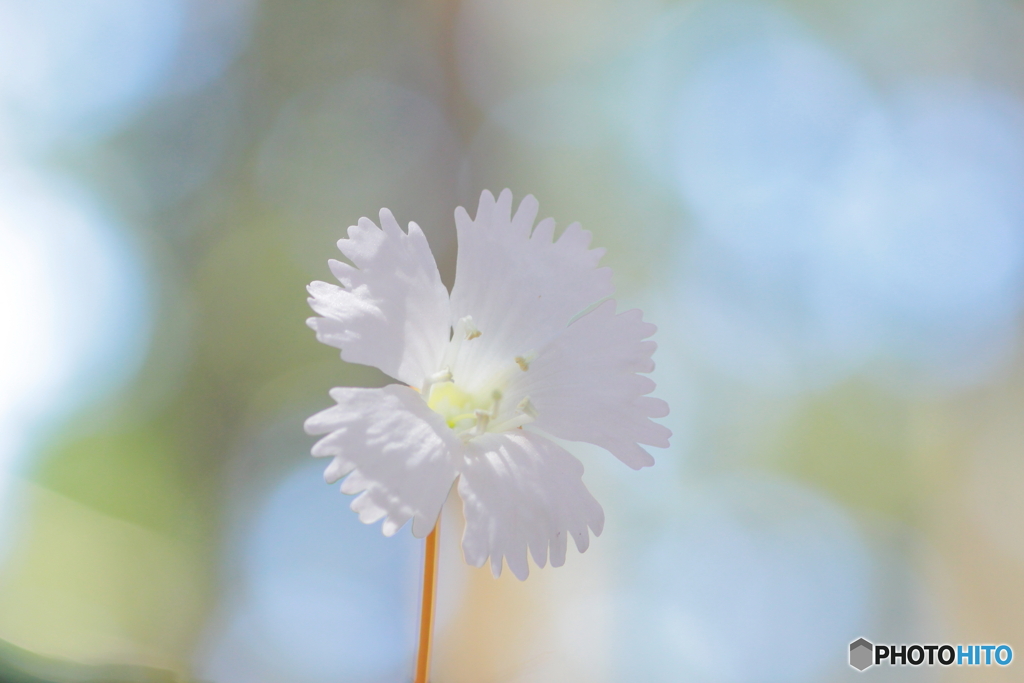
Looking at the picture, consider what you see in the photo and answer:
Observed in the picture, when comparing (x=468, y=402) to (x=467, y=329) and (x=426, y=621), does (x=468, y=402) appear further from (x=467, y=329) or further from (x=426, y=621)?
(x=426, y=621)

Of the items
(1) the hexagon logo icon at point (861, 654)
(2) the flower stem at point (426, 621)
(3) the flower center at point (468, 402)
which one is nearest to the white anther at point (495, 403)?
(3) the flower center at point (468, 402)

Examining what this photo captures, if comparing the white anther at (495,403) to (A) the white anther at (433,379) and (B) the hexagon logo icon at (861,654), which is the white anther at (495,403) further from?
(B) the hexagon logo icon at (861,654)

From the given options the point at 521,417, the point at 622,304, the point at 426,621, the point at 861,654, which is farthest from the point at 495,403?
the point at 622,304

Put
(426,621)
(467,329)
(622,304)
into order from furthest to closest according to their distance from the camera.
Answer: (622,304), (467,329), (426,621)

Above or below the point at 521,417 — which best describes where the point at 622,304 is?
above

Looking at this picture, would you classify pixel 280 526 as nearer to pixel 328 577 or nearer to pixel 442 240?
pixel 328 577

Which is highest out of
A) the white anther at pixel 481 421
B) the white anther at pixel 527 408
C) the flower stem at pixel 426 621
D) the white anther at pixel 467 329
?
the white anther at pixel 467 329
